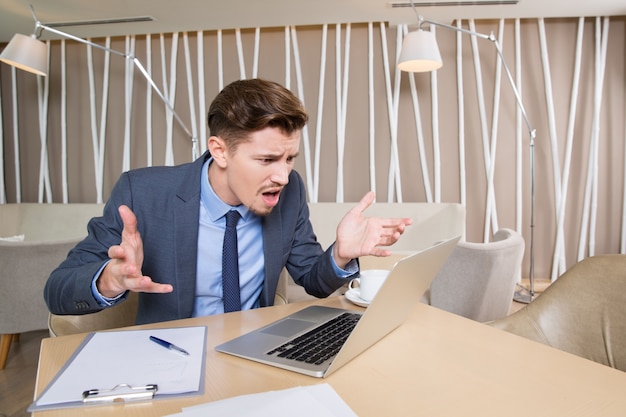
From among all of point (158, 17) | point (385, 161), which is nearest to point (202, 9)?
point (158, 17)

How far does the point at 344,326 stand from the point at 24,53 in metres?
3.29

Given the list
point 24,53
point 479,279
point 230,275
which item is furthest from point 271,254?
point 24,53

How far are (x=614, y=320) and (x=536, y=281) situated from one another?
303 centimetres

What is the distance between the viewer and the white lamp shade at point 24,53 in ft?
10.0

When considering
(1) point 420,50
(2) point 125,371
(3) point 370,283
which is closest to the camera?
(2) point 125,371

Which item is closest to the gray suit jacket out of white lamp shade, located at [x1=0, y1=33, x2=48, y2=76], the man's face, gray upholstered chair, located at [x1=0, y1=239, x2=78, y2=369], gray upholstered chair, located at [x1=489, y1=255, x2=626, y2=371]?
the man's face

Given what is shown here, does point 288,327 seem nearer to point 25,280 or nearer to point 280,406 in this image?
point 280,406

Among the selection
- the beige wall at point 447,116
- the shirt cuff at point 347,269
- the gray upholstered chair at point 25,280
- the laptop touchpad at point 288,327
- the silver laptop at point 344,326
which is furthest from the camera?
the beige wall at point 447,116

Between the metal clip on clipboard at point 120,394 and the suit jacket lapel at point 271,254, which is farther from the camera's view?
the suit jacket lapel at point 271,254

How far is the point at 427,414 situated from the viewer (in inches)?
24.6

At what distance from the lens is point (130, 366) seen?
750mm

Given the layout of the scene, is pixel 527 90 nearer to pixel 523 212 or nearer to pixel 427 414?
pixel 523 212

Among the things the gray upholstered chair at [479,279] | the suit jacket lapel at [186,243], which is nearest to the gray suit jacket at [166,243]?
the suit jacket lapel at [186,243]

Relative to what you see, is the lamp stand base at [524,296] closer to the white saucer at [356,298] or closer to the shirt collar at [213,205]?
the white saucer at [356,298]
